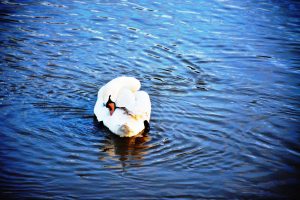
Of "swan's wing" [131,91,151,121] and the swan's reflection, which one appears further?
"swan's wing" [131,91,151,121]

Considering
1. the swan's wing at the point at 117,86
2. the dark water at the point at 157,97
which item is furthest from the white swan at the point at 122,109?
the dark water at the point at 157,97

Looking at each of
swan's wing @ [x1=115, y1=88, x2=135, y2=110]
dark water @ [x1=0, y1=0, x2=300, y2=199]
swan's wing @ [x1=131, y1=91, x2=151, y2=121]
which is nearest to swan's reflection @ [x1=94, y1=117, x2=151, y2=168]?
dark water @ [x1=0, y1=0, x2=300, y2=199]

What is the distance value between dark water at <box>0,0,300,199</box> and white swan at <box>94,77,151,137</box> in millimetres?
215

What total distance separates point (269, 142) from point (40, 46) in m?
6.14

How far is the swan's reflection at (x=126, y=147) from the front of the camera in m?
7.69

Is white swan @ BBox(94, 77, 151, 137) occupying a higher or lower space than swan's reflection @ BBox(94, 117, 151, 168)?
higher

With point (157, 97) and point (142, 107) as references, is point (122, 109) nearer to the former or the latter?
point (142, 107)

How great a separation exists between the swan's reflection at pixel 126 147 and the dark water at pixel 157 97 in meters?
0.03

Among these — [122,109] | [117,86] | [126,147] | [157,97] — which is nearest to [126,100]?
[122,109]

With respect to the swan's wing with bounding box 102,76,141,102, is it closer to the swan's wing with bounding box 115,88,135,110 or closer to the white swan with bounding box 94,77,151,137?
the white swan with bounding box 94,77,151,137

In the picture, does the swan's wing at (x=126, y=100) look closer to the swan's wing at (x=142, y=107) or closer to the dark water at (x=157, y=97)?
the swan's wing at (x=142, y=107)

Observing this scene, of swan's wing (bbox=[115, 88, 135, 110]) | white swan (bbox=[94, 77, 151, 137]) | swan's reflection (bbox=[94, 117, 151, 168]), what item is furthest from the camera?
swan's wing (bbox=[115, 88, 135, 110])

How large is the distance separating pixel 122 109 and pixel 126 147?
778 millimetres

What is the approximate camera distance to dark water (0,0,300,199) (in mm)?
7051
